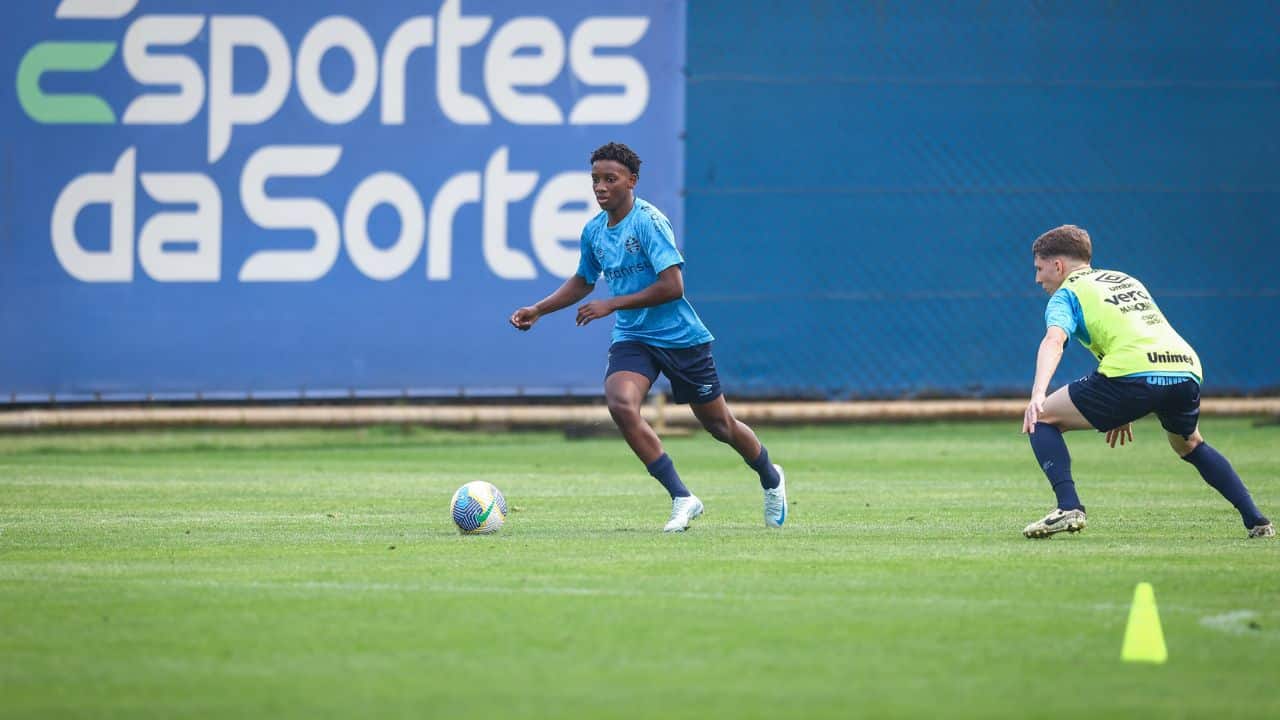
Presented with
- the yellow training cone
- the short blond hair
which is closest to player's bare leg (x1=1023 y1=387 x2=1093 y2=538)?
the short blond hair

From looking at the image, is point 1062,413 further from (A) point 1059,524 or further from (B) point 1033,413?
(A) point 1059,524

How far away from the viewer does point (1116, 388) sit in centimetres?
937

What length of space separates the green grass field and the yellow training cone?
7cm

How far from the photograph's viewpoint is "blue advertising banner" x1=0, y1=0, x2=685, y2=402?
693 inches

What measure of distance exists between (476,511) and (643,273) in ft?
5.17

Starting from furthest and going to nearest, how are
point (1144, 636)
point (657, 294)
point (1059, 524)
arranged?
point (657, 294), point (1059, 524), point (1144, 636)

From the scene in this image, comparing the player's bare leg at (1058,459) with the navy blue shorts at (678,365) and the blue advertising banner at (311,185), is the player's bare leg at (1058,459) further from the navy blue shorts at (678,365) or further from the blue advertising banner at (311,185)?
the blue advertising banner at (311,185)

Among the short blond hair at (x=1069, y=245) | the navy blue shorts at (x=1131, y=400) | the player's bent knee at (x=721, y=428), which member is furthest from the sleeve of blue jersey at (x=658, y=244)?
the navy blue shorts at (x=1131, y=400)

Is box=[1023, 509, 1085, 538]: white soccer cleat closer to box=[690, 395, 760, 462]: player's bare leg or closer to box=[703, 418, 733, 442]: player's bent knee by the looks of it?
box=[690, 395, 760, 462]: player's bare leg

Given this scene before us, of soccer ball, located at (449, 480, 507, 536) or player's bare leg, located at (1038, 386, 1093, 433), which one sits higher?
player's bare leg, located at (1038, 386, 1093, 433)

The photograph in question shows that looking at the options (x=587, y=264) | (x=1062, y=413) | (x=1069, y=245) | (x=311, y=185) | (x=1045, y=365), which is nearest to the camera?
(x=1045, y=365)

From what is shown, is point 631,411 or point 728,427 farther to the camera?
point 728,427

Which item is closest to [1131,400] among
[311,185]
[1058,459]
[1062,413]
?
[1062,413]

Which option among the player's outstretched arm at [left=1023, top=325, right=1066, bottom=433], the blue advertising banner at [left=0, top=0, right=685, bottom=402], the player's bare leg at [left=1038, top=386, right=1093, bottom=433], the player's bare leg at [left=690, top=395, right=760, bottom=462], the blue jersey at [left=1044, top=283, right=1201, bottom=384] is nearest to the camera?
the player's outstretched arm at [left=1023, top=325, right=1066, bottom=433]
